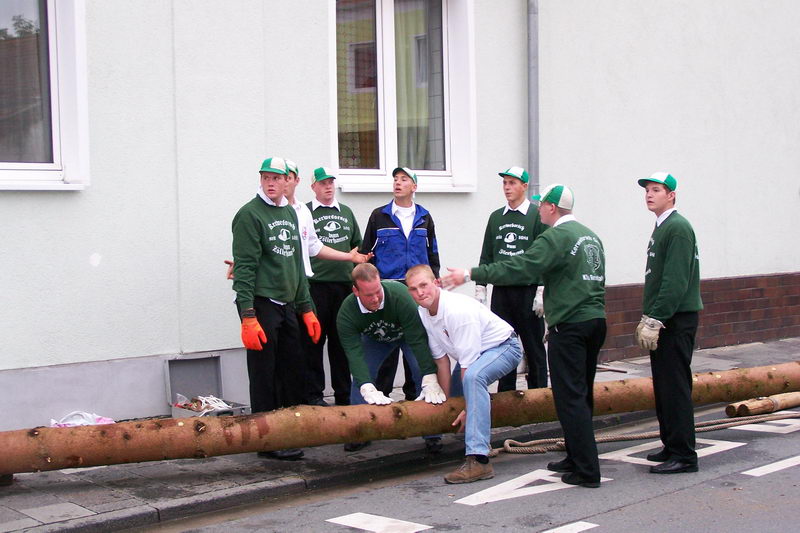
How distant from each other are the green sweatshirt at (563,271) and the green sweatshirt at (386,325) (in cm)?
69

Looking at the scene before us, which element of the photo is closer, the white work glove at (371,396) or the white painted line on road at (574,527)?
the white painted line on road at (574,527)

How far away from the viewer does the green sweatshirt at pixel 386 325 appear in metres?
6.76

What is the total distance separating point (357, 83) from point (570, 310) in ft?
13.9

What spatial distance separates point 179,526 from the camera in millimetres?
5668

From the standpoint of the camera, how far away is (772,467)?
22.0 feet

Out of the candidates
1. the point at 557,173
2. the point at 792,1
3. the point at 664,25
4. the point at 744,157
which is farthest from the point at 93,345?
the point at 792,1

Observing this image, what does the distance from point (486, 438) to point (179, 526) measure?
6.56ft

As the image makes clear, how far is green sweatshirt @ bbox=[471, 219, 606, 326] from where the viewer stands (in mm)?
6195

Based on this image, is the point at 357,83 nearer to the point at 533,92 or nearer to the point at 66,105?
the point at 533,92

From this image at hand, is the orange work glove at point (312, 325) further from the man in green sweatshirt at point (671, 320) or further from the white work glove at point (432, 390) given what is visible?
the man in green sweatshirt at point (671, 320)

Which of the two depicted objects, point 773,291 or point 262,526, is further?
point 773,291

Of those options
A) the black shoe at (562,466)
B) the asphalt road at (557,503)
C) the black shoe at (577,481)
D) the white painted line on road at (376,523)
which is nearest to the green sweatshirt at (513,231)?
the asphalt road at (557,503)

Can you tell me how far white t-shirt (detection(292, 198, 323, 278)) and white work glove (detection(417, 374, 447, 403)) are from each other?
4.59ft

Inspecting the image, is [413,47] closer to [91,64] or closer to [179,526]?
[91,64]
